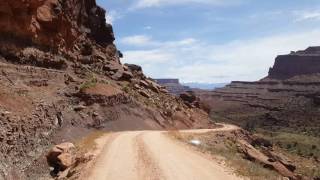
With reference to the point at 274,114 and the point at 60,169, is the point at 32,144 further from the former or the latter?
the point at 274,114

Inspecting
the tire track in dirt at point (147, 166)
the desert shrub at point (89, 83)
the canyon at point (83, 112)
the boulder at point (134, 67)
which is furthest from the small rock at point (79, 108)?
the boulder at point (134, 67)

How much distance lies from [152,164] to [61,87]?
77.9ft

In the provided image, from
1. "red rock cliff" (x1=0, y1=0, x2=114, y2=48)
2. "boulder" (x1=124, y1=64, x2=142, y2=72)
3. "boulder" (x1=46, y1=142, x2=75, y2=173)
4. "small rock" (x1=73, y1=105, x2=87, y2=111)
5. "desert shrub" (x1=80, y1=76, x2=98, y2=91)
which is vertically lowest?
"boulder" (x1=46, y1=142, x2=75, y2=173)

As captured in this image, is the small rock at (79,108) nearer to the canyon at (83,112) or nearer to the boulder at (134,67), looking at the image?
the canyon at (83,112)

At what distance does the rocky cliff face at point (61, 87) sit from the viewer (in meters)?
32.0

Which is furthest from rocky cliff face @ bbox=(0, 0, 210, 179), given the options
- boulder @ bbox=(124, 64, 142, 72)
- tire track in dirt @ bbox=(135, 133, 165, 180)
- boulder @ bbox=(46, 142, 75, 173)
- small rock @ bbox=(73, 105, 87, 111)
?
tire track in dirt @ bbox=(135, 133, 165, 180)

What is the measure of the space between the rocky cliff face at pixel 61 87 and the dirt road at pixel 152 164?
183 inches

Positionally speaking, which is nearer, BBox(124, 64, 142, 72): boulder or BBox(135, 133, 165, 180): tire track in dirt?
BBox(135, 133, 165, 180): tire track in dirt

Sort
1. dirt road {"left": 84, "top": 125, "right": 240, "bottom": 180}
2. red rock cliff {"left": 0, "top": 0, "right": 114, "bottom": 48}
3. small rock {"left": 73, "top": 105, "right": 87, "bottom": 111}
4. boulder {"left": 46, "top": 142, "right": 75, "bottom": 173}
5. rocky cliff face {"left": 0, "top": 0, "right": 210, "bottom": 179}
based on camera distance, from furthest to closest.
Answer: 1. small rock {"left": 73, "top": 105, "right": 87, "bottom": 111}
2. red rock cliff {"left": 0, "top": 0, "right": 114, "bottom": 48}
3. rocky cliff face {"left": 0, "top": 0, "right": 210, "bottom": 179}
4. boulder {"left": 46, "top": 142, "right": 75, "bottom": 173}
5. dirt road {"left": 84, "top": 125, "right": 240, "bottom": 180}

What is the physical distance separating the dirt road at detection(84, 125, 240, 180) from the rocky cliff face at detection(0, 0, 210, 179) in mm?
4659

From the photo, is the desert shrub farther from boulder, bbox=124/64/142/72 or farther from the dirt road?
boulder, bbox=124/64/142/72

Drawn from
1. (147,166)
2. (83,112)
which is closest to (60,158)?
(147,166)

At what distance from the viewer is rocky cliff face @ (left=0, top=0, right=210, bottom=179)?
32.0 meters

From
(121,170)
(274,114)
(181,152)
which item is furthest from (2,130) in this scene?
(274,114)
